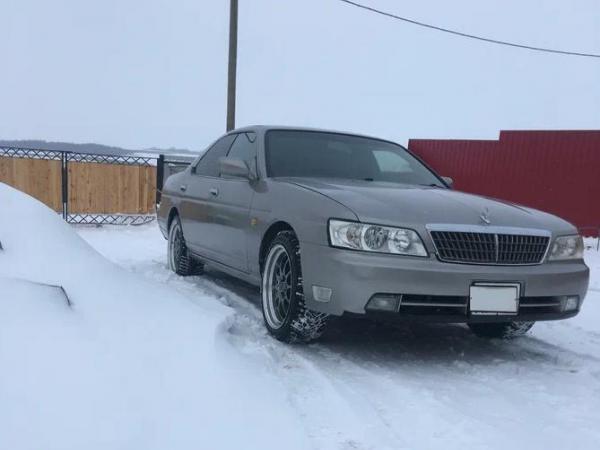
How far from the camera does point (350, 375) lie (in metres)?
3.20

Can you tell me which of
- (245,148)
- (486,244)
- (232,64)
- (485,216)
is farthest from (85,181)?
(486,244)

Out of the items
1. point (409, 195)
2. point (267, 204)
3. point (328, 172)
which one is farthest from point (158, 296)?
point (409, 195)

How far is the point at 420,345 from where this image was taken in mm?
3924

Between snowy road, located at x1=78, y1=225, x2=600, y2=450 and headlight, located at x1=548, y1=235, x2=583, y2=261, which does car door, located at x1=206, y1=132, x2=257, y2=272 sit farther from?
headlight, located at x1=548, y1=235, x2=583, y2=261

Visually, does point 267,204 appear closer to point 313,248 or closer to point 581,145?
point 313,248

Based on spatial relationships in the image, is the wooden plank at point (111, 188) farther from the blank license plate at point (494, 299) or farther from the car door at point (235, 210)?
the blank license plate at point (494, 299)

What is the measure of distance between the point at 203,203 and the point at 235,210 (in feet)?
2.76

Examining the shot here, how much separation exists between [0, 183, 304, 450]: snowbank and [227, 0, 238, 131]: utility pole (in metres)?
10.1

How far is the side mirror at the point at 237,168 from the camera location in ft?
14.0

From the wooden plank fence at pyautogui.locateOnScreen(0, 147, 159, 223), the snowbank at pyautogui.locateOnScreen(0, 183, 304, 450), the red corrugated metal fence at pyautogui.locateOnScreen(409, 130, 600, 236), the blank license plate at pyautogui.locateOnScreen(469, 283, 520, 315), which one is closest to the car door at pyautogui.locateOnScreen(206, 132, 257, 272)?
the snowbank at pyautogui.locateOnScreen(0, 183, 304, 450)

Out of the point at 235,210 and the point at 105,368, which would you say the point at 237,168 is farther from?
the point at 105,368

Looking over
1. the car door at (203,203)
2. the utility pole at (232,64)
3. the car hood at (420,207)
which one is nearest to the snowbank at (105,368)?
the car hood at (420,207)

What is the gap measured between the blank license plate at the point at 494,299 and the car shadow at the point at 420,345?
1.66ft

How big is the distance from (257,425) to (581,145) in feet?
34.2
